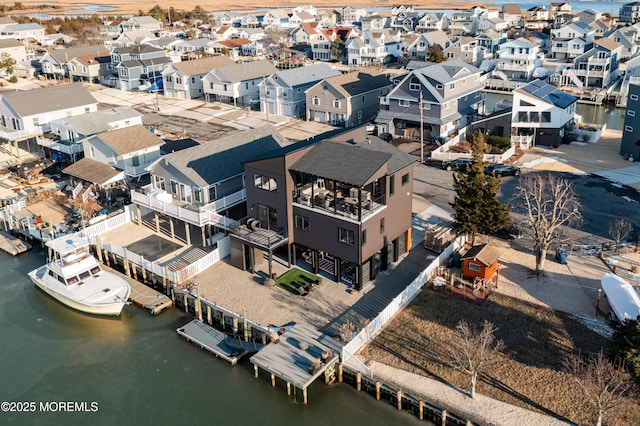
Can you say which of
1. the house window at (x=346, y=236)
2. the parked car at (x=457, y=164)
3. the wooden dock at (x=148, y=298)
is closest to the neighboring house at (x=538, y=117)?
the parked car at (x=457, y=164)

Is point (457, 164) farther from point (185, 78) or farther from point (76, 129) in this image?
point (185, 78)

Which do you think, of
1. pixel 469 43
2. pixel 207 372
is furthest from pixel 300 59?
pixel 207 372

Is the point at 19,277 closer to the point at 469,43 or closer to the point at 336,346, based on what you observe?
the point at 336,346

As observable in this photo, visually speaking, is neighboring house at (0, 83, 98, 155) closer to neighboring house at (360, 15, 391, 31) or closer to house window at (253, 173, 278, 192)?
house window at (253, 173, 278, 192)

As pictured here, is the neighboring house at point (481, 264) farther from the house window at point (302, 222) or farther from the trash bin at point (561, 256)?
the house window at point (302, 222)

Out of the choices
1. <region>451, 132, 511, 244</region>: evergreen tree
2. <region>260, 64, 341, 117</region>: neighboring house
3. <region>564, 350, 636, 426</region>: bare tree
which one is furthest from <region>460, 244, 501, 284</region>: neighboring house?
<region>260, 64, 341, 117</region>: neighboring house

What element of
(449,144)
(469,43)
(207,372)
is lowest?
(207,372)

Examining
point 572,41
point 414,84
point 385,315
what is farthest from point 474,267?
point 572,41
